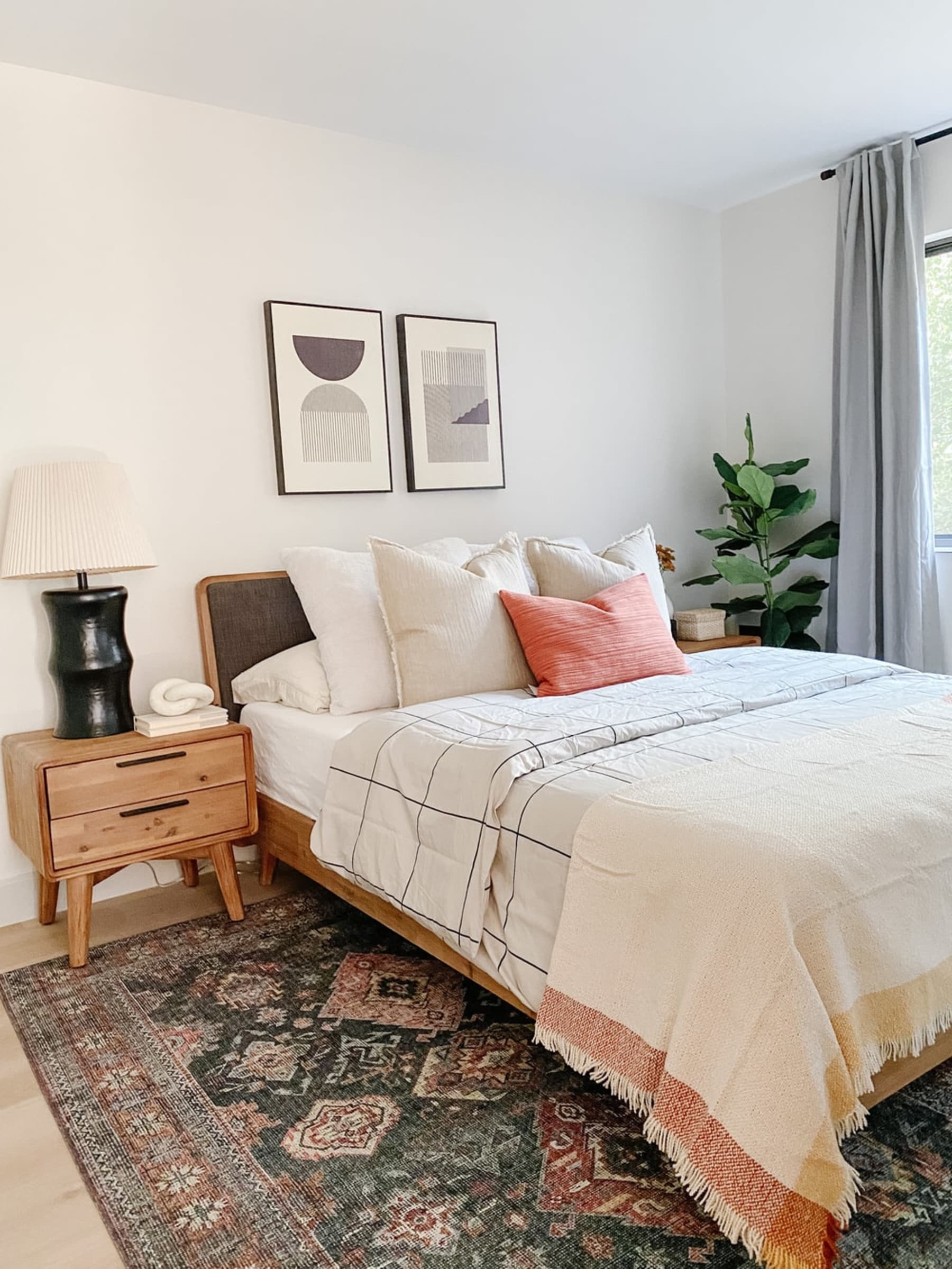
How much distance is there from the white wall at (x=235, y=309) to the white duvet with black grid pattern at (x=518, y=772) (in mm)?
1104

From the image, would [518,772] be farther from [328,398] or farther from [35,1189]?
[328,398]

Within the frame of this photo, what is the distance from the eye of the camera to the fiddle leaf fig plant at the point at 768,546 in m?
4.05

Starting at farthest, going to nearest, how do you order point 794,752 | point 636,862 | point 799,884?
1. point 794,752
2. point 636,862
3. point 799,884

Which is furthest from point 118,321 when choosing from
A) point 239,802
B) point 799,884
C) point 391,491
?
point 799,884

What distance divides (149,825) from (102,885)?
1.89 ft

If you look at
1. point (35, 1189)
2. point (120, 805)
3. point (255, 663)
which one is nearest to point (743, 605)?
point (255, 663)

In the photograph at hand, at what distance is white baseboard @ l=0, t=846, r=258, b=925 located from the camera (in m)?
2.86

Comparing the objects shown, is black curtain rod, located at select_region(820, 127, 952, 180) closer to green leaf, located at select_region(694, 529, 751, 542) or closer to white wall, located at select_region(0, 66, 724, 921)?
white wall, located at select_region(0, 66, 724, 921)

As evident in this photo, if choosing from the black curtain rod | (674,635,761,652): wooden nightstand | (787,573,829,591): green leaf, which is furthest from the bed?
the black curtain rod

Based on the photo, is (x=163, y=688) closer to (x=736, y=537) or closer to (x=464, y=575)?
(x=464, y=575)

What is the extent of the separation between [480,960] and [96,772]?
1.19 meters

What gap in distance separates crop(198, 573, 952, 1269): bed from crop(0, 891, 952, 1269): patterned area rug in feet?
0.49

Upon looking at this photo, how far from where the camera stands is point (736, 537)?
434cm

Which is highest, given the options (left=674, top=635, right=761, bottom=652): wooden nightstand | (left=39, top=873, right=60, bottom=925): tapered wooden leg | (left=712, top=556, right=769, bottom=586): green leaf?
(left=712, top=556, right=769, bottom=586): green leaf
